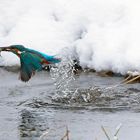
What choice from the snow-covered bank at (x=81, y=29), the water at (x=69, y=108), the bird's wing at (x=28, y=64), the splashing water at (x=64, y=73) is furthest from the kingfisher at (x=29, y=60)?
the snow-covered bank at (x=81, y=29)

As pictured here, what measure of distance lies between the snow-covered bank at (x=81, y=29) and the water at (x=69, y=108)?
1.03 feet

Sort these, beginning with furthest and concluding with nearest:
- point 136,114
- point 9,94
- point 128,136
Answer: point 9,94 → point 136,114 → point 128,136

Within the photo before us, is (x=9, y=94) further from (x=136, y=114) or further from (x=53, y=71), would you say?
(x=136, y=114)

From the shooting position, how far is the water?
6375mm

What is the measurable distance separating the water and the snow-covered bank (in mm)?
313

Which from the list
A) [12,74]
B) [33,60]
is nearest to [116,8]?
[12,74]

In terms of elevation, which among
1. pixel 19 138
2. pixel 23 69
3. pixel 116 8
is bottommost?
pixel 19 138

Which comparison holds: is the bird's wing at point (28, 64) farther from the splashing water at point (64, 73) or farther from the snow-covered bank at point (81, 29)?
the snow-covered bank at point (81, 29)

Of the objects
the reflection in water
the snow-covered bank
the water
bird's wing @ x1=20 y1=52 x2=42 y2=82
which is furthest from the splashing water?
the reflection in water

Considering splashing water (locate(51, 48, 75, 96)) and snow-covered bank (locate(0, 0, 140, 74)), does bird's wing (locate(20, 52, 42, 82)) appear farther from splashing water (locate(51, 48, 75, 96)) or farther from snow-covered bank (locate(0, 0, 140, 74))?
snow-covered bank (locate(0, 0, 140, 74))

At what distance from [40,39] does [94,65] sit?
3.58 ft

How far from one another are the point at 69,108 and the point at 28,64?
0.62 m

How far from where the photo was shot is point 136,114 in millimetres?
6918

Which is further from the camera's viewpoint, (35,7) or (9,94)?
(35,7)
